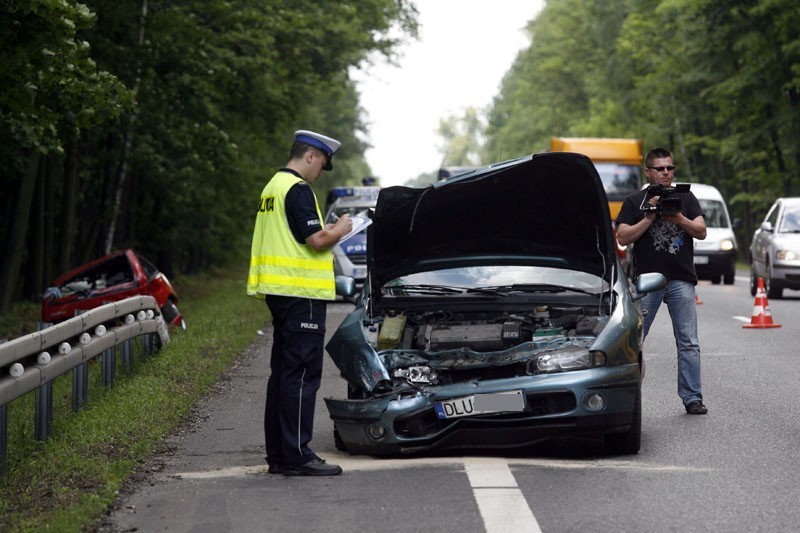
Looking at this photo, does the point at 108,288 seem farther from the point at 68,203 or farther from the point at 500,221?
the point at 500,221

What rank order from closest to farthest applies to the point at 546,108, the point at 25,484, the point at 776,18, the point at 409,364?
the point at 25,484
the point at 409,364
the point at 776,18
the point at 546,108

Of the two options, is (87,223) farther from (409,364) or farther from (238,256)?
(409,364)

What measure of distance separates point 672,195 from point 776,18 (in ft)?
105

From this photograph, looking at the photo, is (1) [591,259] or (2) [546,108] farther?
(2) [546,108]

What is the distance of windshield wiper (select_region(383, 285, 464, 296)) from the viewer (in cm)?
930

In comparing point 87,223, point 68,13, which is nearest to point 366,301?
point 68,13

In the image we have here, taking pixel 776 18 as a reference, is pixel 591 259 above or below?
below

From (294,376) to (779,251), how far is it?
16.6 meters

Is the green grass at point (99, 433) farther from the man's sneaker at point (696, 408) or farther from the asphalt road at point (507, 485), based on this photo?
the man's sneaker at point (696, 408)

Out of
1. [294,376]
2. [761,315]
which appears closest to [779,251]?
[761,315]

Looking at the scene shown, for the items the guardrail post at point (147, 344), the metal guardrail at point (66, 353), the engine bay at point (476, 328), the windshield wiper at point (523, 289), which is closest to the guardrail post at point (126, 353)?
the metal guardrail at point (66, 353)

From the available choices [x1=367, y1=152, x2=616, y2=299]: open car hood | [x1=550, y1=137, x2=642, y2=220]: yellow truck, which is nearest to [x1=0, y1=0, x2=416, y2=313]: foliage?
[x1=550, y1=137, x2=642, y2=220]: yellow truck

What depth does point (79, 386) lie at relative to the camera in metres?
10.8

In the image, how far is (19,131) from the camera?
696 inches
